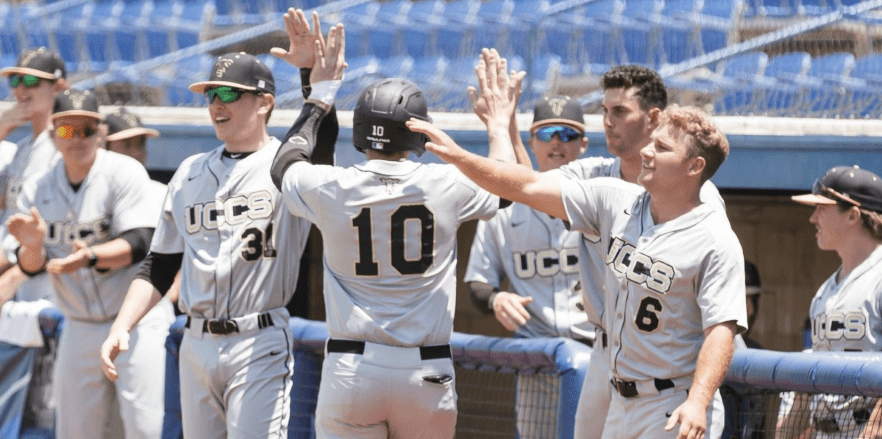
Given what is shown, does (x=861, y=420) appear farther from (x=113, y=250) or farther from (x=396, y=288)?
(x=113, y=250)

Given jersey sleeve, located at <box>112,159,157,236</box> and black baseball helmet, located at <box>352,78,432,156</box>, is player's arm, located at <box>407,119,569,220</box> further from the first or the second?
jersey sleeve, located at <box>112,159,157,236</box>

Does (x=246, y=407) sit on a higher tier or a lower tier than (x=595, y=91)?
lower

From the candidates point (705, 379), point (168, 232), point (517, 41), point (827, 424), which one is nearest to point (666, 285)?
point (705, 379)

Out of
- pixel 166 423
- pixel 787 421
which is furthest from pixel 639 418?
pixel 166 423

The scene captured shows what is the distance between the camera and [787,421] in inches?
124

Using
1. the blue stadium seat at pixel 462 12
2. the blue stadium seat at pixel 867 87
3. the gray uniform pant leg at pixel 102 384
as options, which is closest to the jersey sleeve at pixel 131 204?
the gray uniform pant leg at pixel 102 384

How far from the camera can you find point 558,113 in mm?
4438

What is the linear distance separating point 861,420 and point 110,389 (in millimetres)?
2955

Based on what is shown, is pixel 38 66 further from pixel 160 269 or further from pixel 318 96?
pixel 318 96

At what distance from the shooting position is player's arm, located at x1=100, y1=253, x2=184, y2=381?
3613mm

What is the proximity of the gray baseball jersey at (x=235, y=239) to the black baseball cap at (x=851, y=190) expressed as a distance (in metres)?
1.84

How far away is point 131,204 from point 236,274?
45.9 inches

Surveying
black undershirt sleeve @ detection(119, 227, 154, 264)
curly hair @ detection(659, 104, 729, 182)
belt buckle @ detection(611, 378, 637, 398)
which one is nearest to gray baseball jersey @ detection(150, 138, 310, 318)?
black undershirt sleeve @ detection(119, 227, 154, 264)

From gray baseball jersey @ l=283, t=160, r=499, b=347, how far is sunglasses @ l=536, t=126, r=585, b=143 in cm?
125
